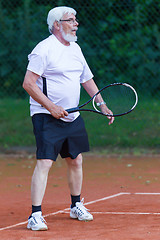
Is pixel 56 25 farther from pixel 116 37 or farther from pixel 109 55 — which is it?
pixel 116 37

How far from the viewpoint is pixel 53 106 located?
15.8ft

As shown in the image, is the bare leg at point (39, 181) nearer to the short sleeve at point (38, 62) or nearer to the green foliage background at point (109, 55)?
the short sleeve at point (38, 62)

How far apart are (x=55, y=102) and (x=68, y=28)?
0.64 meters

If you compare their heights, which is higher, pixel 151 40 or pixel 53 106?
pixel 53 106

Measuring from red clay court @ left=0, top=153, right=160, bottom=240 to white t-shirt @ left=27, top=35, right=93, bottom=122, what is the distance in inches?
37.9

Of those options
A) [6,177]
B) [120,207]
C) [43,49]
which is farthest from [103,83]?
[43,49]

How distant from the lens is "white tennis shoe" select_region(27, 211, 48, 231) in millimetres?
4801

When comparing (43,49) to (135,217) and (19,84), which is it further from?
(19,84)

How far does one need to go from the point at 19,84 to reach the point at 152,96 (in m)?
2.39

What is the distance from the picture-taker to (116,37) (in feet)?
33.5

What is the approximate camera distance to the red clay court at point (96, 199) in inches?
186

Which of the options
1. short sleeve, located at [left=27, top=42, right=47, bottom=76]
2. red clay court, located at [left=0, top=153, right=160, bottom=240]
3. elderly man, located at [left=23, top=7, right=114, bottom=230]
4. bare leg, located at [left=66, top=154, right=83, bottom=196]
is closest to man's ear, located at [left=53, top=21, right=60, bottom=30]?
elderly man, located at [left=23, top=7, right=114, bottom=230]

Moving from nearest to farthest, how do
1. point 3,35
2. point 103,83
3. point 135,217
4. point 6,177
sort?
1. point 135,217
2. point 6,177
3. point 103,83
4. point 3,35

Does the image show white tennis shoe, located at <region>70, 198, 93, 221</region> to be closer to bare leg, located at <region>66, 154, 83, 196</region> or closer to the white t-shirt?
bare leg, located at <region>66, 154, 83, 196</region>
